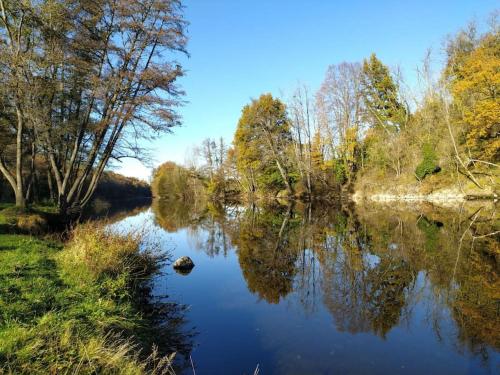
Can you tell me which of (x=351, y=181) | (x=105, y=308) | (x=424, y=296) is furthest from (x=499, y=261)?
(x=351, y=181)

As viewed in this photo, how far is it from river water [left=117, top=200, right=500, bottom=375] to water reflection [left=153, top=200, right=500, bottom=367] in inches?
1.3

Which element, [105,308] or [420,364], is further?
[105,308]

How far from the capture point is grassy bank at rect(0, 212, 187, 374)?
4062 mm

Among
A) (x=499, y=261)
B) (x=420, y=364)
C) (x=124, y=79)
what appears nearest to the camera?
(x=420, y=364)

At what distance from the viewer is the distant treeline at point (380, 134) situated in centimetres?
2742

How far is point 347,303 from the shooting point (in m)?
7.90

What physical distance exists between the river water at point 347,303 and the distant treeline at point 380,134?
15.9m

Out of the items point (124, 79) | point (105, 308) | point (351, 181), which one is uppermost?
point (124, 79)

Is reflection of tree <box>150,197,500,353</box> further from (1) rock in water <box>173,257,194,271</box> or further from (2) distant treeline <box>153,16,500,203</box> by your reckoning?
(2) distant treeline <box>153,16,500,203</box>

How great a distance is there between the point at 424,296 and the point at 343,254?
14.9 feet

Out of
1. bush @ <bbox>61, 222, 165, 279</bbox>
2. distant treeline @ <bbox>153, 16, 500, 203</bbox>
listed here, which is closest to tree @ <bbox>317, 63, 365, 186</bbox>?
distant treeline @ <bbox>153, 16, 500, 203</bbox>

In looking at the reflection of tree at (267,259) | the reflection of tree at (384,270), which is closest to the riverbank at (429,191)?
the reflection of tree at (384,270)

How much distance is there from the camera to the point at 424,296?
7.98 m

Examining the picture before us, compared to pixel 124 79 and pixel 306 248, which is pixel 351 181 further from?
pixel 124 79
